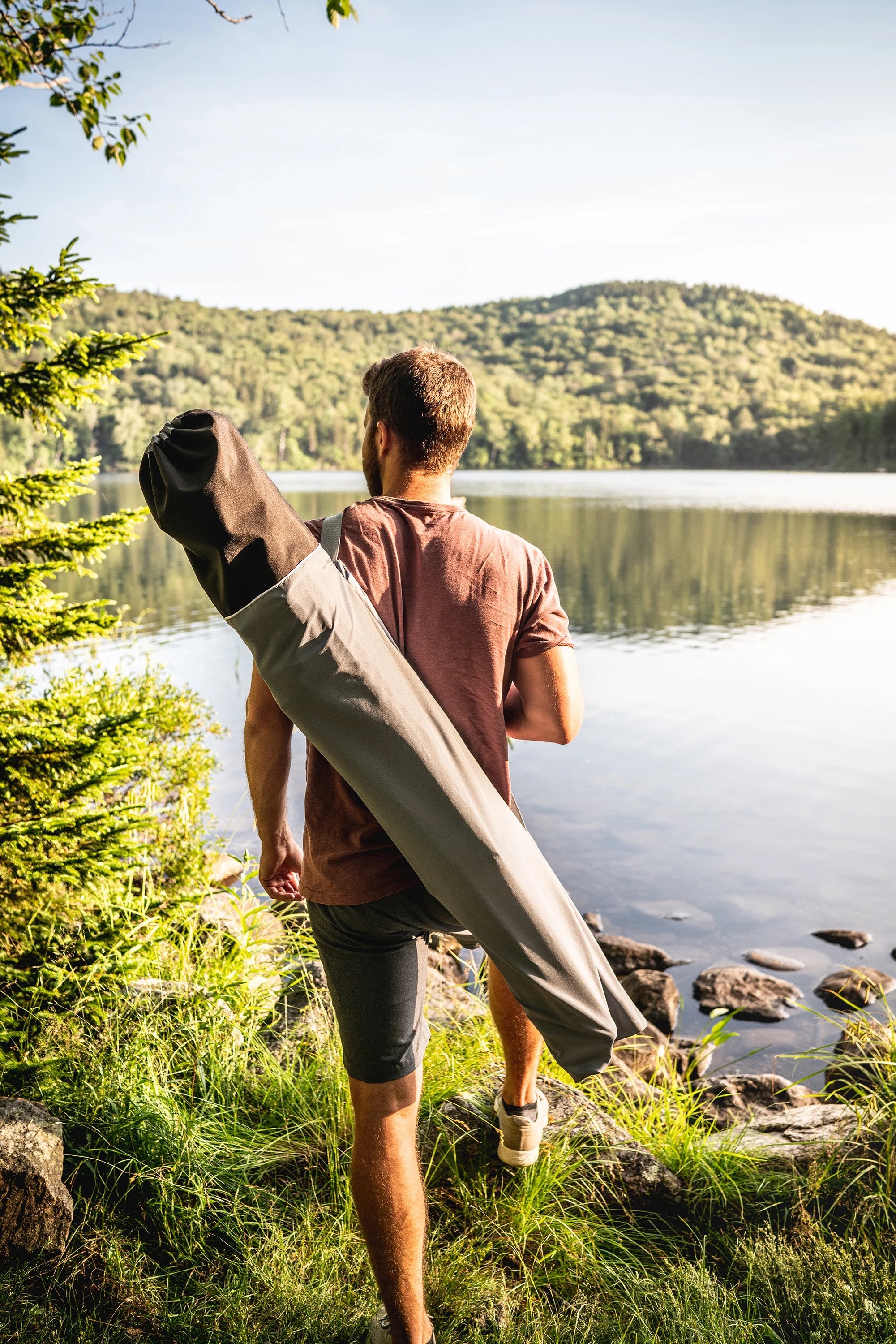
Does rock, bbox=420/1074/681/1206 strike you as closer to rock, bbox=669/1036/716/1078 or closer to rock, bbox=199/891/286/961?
rock, bbox=199/891/286/961

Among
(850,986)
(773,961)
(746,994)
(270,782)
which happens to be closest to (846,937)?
(773,961)

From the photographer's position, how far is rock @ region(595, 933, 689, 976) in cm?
634

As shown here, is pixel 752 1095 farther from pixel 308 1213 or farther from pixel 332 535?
pixel 332 535

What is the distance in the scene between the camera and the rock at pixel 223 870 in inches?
200

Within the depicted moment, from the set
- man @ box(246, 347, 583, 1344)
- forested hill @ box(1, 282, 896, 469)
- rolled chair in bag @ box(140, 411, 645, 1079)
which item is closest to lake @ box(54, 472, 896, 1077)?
man @ box(246, 347, 583, 1344)

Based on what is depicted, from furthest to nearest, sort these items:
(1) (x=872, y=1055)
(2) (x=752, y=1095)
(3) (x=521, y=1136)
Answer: (2) (x=752, y=1095) < (1) (x=872, y=1055) < (3) (x=521, y=1136)

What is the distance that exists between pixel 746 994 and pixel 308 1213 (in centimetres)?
453

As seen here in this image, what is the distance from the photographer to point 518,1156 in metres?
2.51

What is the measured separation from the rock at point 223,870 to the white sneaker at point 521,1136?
8.24ft

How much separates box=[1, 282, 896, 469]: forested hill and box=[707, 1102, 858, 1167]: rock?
64.6m

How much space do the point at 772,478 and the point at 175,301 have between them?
7320cm

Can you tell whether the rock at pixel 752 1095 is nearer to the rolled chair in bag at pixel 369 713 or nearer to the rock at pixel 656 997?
the rock at pixel 656 997

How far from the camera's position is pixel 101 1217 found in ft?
7.50

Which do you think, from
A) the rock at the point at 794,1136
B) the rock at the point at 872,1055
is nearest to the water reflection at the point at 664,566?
the rock at the point at 794,1136
